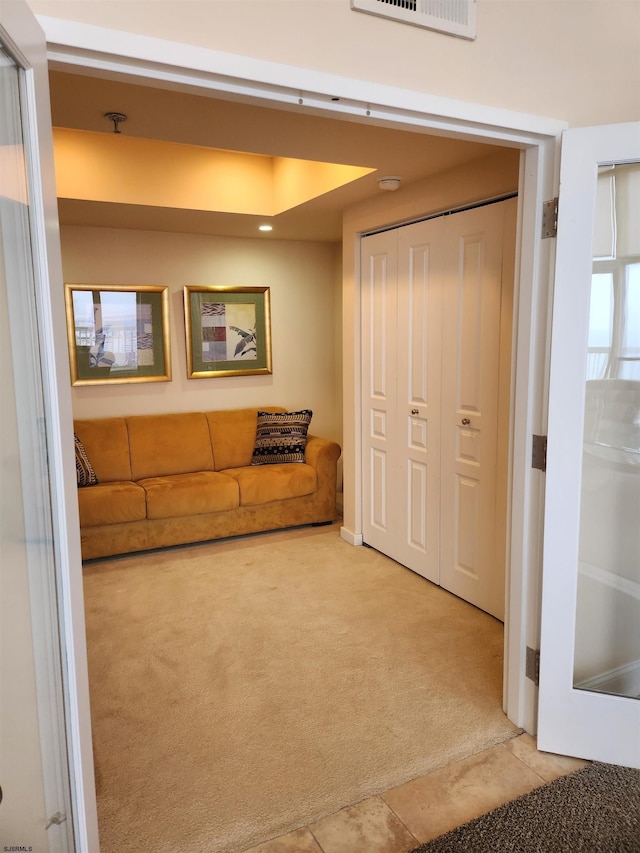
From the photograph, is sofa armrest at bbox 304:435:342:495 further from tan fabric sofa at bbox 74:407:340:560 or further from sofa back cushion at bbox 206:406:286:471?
sofa back cushion at bbox 206:406:286:471

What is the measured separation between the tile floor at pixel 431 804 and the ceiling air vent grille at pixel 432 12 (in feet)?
7.66

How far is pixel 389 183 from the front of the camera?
3285 mm

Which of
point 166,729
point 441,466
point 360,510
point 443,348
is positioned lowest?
point 166,729

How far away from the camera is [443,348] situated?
3.36 meters

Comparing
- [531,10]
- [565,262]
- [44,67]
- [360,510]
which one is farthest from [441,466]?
[44,67]

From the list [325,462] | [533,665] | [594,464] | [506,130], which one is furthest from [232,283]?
[533,665]

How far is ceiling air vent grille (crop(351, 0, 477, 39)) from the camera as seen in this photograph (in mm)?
1655

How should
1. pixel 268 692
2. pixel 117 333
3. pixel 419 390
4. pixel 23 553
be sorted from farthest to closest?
pixel 117 333, pixel 419 390, pixel 268 692, pixel 23 553

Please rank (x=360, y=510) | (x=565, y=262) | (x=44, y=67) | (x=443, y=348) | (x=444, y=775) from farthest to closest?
(x=360, y=510) → (x=443, y=348) → (x=444, y=775) → (x=565, y=262) → (x=44, y=67)

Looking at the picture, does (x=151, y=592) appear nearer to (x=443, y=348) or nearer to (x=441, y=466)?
(x=441, y=466)

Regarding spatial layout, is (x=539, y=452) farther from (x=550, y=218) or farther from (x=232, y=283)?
(x=232, y=283)

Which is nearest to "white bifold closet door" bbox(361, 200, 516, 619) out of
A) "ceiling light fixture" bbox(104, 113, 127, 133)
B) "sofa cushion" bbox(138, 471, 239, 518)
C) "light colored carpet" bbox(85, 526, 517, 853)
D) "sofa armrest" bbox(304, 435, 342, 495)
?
"light colored carpet" bbox(85, 526, 517, 853)

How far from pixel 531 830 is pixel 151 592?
2404 millimetres

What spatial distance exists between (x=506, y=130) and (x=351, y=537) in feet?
9.69
